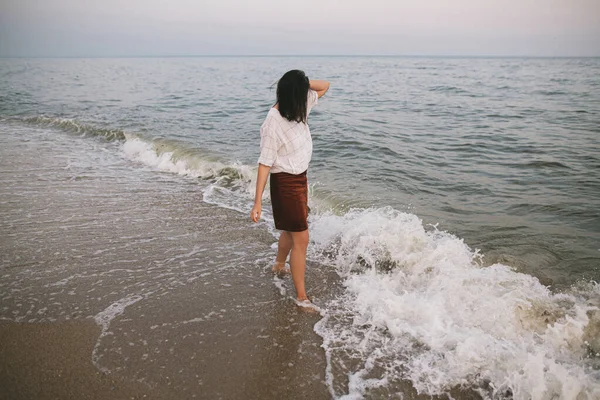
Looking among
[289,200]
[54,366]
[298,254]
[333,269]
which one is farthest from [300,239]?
[54,366]

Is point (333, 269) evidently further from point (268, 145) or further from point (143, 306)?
point (143, 306)

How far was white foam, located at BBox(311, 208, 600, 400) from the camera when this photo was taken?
111 inches

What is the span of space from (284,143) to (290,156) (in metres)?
0.13

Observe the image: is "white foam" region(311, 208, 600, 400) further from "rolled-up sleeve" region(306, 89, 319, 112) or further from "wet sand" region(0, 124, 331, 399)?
"rolled-up sleeve" region(306, 89, 319, 112)

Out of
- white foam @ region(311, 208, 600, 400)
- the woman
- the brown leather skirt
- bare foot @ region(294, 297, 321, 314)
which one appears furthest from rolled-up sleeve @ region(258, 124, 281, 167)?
white foam @ region(311, 208, 600, 400)

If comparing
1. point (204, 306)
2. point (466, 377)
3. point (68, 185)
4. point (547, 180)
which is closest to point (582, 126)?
point (547, 180)

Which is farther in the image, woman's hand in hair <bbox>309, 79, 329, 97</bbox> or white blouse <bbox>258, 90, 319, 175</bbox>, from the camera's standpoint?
woman's hand in hair <bbox>309, 79, 329, 97</bbox>

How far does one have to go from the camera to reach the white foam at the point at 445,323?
2820 millimetres

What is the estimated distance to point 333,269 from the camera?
4.55 m

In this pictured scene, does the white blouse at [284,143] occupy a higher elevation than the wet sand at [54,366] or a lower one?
higher

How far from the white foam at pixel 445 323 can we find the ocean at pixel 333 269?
2cm

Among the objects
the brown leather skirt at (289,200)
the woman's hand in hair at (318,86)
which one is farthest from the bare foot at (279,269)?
the woman's hand in hair at (318,86)

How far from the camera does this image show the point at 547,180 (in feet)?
25.7

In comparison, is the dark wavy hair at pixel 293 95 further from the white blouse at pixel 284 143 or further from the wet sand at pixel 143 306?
the wet sand at pixel 143 306
